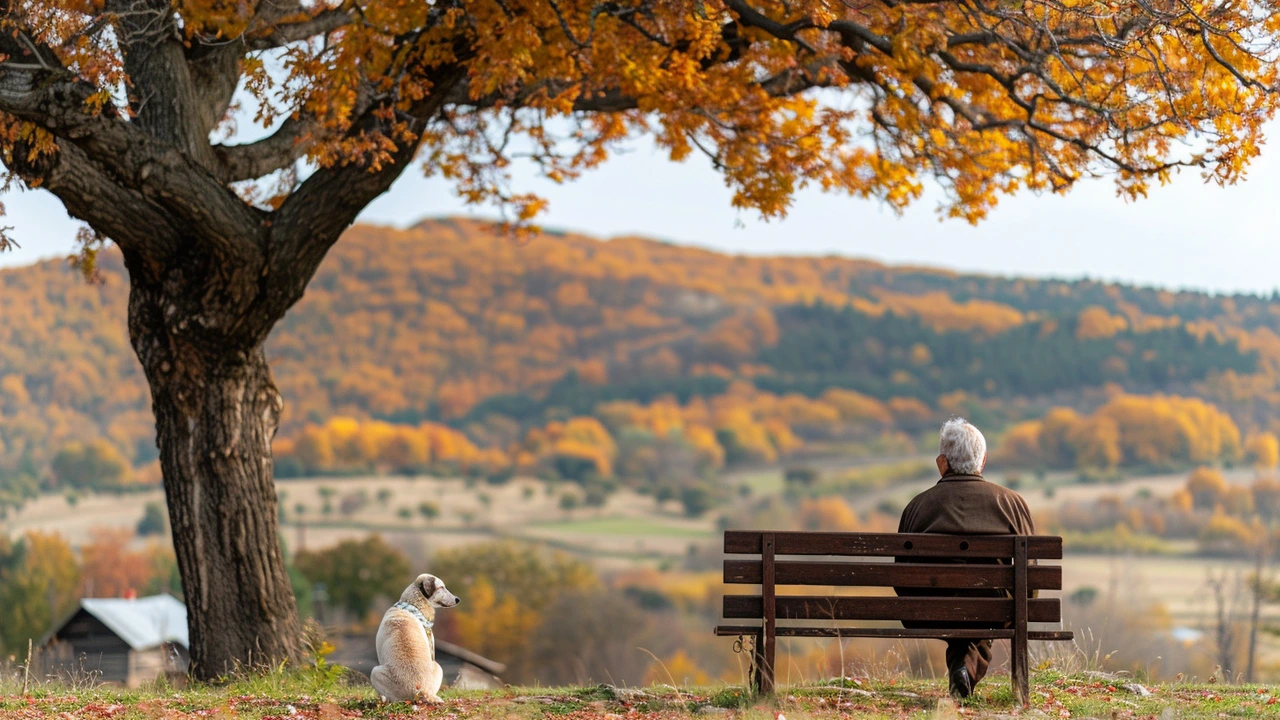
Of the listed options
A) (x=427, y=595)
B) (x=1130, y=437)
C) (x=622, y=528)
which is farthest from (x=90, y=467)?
(x=427, y=595)

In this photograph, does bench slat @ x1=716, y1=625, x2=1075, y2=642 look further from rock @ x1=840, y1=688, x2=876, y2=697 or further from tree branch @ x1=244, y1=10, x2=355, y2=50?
tree branch @ x1=244, y1=10, x2=355, y2=50

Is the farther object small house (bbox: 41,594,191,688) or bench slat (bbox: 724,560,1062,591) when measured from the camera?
small house (bbox: 41,594,191,688)

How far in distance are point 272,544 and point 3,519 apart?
98.0m

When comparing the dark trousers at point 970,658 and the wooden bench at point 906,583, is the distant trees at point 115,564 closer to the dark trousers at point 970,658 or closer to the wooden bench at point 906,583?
the wooden bench at point 906,583

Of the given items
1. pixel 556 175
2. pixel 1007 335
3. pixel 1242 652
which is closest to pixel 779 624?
pixel 556 175

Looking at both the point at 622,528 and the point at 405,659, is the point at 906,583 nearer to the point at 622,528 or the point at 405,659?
the point at 405,659

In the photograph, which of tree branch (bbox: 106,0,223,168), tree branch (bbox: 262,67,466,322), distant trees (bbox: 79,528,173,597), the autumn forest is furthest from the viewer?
the autumn forest

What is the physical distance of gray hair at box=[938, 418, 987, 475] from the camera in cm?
684

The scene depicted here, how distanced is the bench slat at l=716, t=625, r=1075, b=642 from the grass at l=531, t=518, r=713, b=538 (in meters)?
104

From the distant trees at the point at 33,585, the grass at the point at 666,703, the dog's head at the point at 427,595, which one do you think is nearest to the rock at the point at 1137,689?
the grass at the point at 666,703

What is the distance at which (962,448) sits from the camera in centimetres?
683

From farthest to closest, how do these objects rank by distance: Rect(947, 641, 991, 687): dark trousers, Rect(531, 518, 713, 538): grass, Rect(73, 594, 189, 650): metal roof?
Rect(531, 518, 713, 538): grass, Rect(73, 594, 189, 650): metal roof, Rect(947, 641, 991, 687): dark trousers

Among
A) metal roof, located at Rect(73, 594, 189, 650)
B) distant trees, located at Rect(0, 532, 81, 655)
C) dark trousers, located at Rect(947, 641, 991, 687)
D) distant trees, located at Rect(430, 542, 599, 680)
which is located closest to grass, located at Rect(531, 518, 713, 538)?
distant trees, located at Rect(430, 542, 599, 680)

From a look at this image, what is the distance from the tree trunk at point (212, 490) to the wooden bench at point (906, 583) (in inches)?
168
